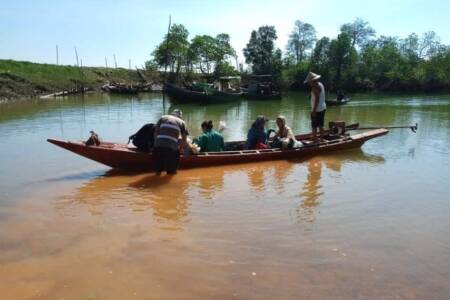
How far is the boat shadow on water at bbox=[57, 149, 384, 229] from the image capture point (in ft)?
21.8

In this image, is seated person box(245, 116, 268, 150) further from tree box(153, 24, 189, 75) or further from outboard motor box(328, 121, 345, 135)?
tree box(153, 24, 189, 75)

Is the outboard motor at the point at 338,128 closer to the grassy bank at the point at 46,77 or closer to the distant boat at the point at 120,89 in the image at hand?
the grassy bank at the point at 46,77

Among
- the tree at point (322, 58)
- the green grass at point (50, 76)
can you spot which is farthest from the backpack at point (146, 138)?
the tree at point (322, 58)

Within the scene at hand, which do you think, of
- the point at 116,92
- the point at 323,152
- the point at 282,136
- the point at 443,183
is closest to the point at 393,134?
the point at 323,152

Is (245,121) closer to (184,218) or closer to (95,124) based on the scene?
(95,124)

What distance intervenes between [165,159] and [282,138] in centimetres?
345

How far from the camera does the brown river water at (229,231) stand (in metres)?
4.11

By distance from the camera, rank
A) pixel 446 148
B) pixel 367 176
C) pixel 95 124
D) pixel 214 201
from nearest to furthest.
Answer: pixel 214 201 → pixel 367 176 → pixel 446 148 → pixel 95 124

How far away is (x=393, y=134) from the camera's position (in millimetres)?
15070

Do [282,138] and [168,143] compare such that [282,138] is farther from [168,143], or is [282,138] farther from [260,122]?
[168,143]

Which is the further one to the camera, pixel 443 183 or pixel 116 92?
pixel 116 92

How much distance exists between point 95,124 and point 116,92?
31777mm

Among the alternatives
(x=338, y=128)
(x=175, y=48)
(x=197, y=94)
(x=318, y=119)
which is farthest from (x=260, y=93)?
(x=318, y=119)

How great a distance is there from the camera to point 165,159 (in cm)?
836
